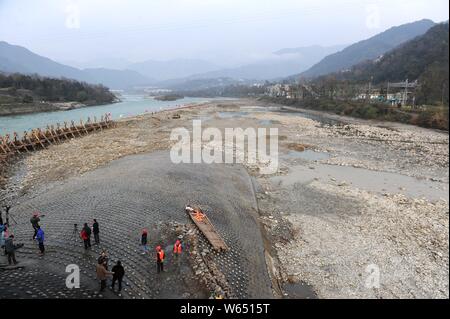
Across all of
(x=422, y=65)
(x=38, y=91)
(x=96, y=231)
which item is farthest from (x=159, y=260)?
(x=38, y=91)

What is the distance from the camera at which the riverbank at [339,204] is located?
13641mm

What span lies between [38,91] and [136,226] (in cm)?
11378

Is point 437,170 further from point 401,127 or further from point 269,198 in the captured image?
point 401,127

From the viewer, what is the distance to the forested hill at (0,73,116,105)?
315 ft

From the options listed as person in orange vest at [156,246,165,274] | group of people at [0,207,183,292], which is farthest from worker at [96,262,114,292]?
person in orange vest at [156,246,165,274]

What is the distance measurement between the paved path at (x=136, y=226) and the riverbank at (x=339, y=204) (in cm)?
59

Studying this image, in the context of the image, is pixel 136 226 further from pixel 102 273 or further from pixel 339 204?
pixel 339 204

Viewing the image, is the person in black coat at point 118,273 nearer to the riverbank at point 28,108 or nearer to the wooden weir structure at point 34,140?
the wooden weir structure at point 34,140

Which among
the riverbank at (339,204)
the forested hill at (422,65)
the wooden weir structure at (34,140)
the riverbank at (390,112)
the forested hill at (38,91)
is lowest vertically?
the riverbank at (339,204)

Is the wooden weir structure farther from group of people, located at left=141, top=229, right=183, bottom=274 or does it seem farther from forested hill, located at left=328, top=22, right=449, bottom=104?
forested hill, located at left=328, top=22, right=449, bottom=104

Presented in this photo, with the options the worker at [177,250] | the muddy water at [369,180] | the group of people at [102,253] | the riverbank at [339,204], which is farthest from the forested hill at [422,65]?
the group of people at [102,253]

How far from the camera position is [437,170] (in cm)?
2931

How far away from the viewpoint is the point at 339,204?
2170 cm

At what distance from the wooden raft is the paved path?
0.40m
